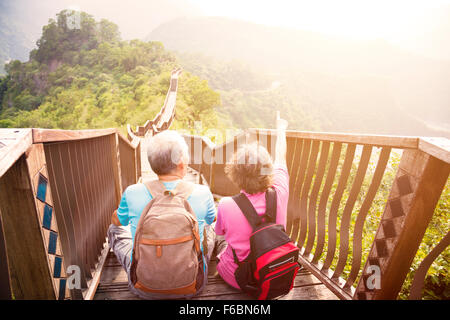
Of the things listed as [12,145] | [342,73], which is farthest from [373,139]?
[342,73]

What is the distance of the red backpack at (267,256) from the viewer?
4.60ft

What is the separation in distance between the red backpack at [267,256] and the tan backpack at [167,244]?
1.15 feet

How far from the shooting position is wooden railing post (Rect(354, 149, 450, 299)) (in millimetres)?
1191

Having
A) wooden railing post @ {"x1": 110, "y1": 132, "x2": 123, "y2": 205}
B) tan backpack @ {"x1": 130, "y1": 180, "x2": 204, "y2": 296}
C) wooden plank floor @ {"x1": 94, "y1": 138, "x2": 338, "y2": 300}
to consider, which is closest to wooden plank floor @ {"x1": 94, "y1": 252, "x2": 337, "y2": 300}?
wooden plank floor @ {"x1": 94, "y1": 138, "x2": 338, "y2": 300}

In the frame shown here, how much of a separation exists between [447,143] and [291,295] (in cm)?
141

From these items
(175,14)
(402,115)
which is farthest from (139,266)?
(175,14)

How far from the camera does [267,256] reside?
1.40m

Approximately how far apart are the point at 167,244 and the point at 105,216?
1310 millimetres

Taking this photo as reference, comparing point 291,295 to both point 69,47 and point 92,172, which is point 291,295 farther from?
point 69,47

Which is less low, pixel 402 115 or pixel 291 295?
pixel 291 295

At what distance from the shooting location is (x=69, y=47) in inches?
2260

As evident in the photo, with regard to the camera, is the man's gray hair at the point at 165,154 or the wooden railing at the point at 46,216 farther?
the man's gray hair at the point at 165,154

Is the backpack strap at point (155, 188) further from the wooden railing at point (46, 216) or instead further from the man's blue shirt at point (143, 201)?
the wooden railing at point (46, 216)

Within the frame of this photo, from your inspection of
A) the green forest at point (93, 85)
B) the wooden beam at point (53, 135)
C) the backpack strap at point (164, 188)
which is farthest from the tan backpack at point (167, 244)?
the green forest at point (93, 85)
